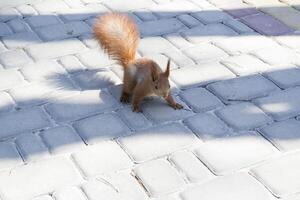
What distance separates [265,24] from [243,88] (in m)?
1.24

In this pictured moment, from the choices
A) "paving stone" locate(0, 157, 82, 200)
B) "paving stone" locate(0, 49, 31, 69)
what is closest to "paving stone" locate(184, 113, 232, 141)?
"paving stone" locate(0, 157, 82, 200)

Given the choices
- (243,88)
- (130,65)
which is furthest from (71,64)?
(243,88)

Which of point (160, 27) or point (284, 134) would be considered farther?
point (160, 27)

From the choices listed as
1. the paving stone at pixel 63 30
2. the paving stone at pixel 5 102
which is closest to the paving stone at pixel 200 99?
the paving stone at pixel 5 102

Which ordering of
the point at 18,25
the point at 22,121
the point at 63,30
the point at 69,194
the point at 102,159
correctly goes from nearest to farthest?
1. the point at 69,194
2. the point at 102,159
3. the point at 22,121
4. the point at 63,30
5. the point at 18,25

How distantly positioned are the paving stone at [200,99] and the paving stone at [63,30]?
1504 mm

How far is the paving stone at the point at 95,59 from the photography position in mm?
4550

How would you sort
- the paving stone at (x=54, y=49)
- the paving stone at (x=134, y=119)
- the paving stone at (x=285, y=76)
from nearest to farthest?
1. the paving stone at (x=134, y=119)
2. the paving stone at (x=285, y=76)
3. the paving stone at (x=54, y=49)

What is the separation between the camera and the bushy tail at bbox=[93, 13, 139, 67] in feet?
13.5

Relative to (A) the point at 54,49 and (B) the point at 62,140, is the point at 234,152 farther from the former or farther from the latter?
(A) the point at 54,49

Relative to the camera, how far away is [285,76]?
432cm

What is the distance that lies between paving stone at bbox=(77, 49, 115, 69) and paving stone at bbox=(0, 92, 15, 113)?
2.55ft

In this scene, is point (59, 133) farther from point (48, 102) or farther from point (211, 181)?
point (211, 181)

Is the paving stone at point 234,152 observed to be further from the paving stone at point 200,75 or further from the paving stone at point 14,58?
the paving stone at point 14,58
